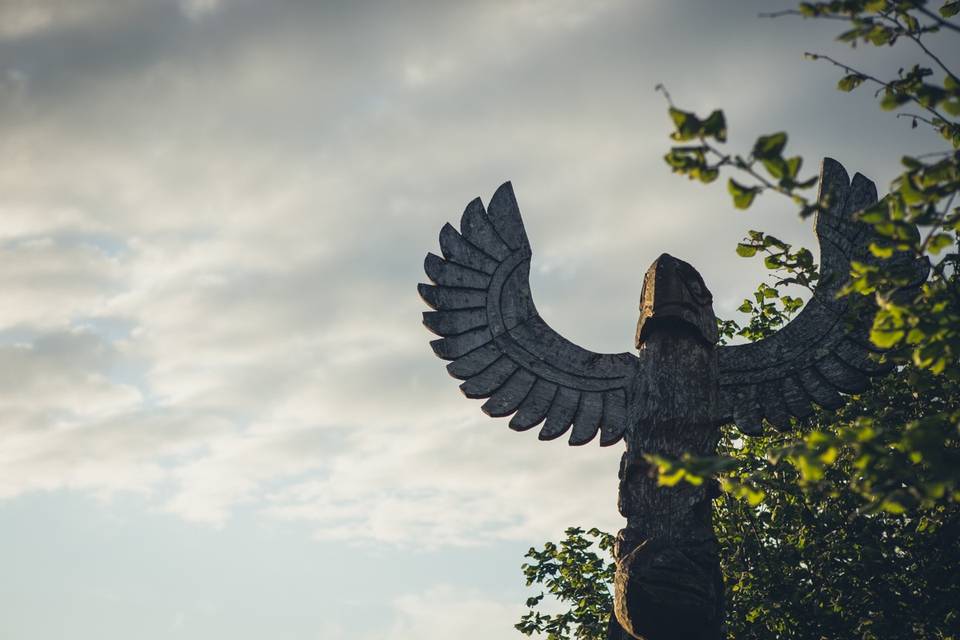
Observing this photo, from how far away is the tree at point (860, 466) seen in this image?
3.35 m

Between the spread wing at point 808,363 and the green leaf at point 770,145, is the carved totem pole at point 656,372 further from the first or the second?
the green leaf at point 770,145

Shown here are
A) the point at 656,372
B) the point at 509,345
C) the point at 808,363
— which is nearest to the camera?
the point at 656,372

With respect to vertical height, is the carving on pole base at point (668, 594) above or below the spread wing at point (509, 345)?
below

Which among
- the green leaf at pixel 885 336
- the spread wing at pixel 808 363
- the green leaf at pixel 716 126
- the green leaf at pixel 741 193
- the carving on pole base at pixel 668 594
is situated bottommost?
the carving on pole base at pixel 668 594

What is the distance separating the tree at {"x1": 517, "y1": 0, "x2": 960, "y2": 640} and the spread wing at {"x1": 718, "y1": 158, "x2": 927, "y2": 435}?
18 centimetres

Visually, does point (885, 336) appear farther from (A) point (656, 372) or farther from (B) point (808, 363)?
(B) point (808, 363)

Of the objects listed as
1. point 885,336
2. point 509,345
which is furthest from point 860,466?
point 509,345

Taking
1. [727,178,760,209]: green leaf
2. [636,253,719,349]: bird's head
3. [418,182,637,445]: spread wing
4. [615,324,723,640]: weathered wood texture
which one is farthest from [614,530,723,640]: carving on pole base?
[727,178,760,209]: green leaf

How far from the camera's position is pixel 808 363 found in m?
5.60

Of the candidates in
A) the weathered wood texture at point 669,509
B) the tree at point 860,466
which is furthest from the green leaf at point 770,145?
the weathered wood texture at point 669,509

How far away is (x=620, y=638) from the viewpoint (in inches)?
195

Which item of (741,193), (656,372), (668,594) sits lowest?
(668,594)

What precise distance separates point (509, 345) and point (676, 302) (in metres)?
1.21

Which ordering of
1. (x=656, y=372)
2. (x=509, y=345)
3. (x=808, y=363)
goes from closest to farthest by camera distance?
1. (x=656, y=372)
2. (x=808, y=363)
3. (x=509, y=345)
